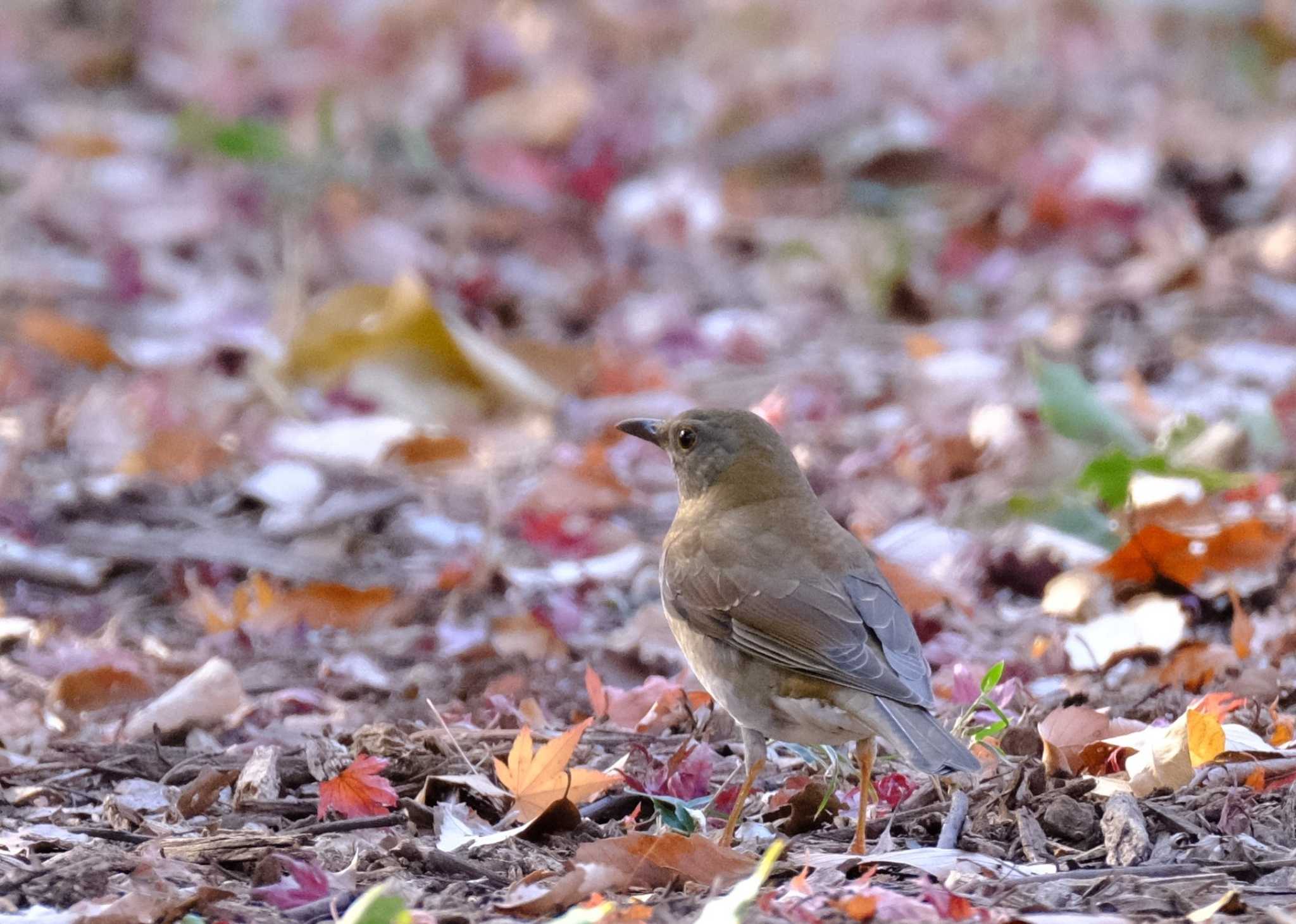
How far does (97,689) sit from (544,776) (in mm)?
1667

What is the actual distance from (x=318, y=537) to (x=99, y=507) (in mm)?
852

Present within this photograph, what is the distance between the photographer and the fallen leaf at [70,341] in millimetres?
8328

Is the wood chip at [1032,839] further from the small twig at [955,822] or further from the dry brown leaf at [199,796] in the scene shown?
the dry brown leaf at [199,796]

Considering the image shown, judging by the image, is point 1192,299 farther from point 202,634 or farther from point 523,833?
point 523,833

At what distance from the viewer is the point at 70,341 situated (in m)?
8.37

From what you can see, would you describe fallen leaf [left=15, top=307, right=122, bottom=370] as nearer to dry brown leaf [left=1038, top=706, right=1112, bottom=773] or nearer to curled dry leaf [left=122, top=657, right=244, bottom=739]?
curled dry leaf [left=122, top=657, right=244, bottom=739]

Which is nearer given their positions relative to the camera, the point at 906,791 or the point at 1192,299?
the point at 906,791

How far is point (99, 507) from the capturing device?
6.52m

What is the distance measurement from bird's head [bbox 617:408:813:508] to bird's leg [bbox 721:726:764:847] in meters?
0.73

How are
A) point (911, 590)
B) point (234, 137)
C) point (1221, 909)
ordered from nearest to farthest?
point (1221, 909)
point (911, 590)
point (234, 137)

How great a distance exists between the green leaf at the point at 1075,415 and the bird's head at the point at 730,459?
166 centimetres

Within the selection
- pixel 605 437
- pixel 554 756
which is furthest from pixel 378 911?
pixel 605 437

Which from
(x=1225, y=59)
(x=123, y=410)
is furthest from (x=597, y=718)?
(x=1225, y=59)

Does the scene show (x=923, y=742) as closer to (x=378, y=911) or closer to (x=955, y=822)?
(x=955, y=822)
